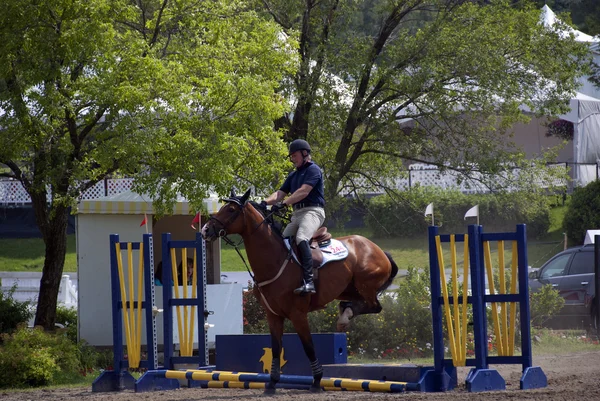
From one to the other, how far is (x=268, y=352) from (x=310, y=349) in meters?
1.29

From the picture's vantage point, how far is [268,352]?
398 inches

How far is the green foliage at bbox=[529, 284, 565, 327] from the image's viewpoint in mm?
14961

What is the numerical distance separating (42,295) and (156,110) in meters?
4.32

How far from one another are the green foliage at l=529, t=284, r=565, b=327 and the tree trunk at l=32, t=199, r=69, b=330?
8.52 m

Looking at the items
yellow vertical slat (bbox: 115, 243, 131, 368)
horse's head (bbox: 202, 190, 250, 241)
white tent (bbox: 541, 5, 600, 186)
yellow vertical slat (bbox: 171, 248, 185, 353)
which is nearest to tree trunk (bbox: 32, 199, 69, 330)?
yellow vertical slat (bbox: 115, 243, 131, 368)

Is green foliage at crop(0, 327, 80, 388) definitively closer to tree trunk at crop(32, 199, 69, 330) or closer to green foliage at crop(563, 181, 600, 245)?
tree trunk at crop(32, 199, 69, 330)

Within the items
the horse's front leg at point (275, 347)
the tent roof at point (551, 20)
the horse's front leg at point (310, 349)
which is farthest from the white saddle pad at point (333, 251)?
the tent roof at point (551, 20)

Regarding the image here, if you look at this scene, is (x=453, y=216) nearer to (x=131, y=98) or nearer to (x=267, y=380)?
(x=131, y=98)

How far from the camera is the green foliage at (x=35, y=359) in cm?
1238

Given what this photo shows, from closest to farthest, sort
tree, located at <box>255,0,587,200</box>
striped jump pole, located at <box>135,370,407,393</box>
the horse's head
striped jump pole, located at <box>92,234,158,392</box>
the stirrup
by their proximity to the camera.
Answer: striped jump pole, located at <box>135,370,407,393</box> → the horse's head → the stirrup → striped jump pole, located at <box>92,234,158,392</box> → tree, located at <box>255,0,587,200</box>

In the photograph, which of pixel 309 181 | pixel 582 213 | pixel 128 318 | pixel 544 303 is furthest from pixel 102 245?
pixel 582 213

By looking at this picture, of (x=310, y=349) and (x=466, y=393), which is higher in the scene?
(x=310, y=349)

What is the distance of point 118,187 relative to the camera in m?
28.0

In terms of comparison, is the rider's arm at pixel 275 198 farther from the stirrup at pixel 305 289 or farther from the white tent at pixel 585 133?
the white tent at pixel 585 133
